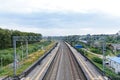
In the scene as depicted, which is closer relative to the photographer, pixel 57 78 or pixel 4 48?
pixel 57 78

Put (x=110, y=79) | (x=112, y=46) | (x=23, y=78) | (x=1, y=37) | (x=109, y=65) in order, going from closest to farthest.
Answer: (x=110, y=79), (x=23, y=78), (x=109, y=65), (x=1, y=37), (x=112, y=46)

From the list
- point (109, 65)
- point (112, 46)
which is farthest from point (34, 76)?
point (112, 46)

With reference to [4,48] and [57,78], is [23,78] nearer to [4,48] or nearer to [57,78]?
[57,78]

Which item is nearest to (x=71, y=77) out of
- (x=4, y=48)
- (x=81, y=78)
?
(x=81, y=78)

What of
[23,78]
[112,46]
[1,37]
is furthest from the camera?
[112,46]

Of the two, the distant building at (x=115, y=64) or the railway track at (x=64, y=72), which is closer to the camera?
the railway track at (x=64, y=72)

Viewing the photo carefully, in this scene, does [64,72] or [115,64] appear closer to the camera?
[64,72]

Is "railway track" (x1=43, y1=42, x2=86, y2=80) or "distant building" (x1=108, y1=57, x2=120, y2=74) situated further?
"distant building" (x1=108, y1=57, x2=120, y2=74)

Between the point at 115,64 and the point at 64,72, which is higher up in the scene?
the point at 115,64

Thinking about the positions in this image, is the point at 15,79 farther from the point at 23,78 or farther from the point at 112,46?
the point at 112,46
